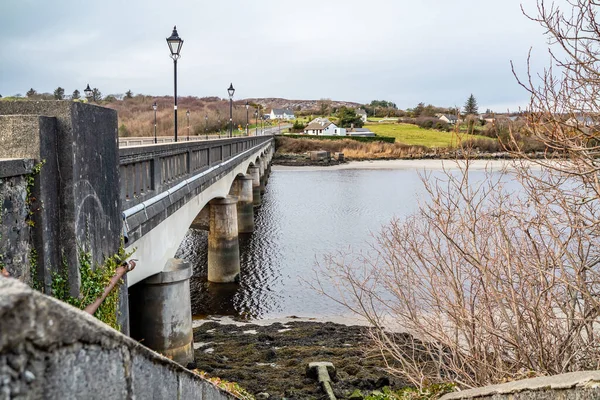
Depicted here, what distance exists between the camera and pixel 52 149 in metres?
4.68

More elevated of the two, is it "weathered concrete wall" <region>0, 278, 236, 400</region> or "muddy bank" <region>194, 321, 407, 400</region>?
"weathered concrete wall" <region>0, 278, 236, 400</region>

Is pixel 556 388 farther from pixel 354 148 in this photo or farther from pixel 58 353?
pixel 354 148

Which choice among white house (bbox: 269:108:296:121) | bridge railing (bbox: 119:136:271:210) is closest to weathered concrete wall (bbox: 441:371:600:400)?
bridge railing (bbox: 119:136:271:210)

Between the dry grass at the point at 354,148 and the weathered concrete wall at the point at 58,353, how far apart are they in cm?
9365

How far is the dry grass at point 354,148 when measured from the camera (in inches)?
3794

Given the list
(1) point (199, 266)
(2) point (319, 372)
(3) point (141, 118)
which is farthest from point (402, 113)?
(2) point (319, 372)

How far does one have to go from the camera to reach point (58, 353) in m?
1.70

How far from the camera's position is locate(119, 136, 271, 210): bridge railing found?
7.57m

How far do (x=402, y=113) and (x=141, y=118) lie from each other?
388ft

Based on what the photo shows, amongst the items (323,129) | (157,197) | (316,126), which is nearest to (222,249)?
(157,197)

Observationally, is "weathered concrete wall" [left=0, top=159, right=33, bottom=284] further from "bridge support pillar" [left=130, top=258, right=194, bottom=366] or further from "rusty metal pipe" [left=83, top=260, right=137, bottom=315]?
"bridge support pillar" [left=130, top=258, right=194, bottom=366]

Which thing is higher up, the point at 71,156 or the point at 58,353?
the point at 71,156

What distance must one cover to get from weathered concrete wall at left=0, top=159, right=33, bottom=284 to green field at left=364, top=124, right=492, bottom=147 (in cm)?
9518

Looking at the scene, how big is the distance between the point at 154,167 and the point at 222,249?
41.9 feet
